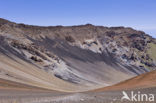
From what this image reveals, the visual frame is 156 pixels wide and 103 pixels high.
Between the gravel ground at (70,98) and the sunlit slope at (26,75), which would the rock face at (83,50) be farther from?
the gravel ground at (70,98)

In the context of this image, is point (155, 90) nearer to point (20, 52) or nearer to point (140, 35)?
point (20, 52)

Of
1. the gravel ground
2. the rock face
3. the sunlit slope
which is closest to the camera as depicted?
the gravel ground

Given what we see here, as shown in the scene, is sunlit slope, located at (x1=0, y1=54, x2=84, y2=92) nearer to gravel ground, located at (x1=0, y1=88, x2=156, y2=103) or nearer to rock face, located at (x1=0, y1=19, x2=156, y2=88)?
rock face, located at (x1=0, y1=19, x2=156, y2=88)

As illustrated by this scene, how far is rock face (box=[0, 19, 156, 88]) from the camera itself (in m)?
73.6

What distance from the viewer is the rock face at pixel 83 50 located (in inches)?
2899

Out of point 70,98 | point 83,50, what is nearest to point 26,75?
point 70,98

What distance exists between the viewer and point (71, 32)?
392ft

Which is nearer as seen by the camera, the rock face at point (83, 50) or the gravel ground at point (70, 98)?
the gravel ground at point (70, 98)

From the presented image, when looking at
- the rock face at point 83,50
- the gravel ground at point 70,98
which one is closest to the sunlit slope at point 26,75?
the rock face at point 83,50

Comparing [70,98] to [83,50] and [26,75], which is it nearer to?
[26,75]

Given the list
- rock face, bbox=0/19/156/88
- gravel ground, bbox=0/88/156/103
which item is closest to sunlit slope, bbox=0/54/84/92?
rock face, bbox=0/19/156/88

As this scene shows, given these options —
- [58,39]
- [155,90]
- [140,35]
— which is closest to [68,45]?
[58,39]

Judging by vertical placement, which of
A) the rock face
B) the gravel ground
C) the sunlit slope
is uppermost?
the rock face

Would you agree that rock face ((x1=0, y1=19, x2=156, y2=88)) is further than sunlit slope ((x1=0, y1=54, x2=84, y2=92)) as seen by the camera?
Yes
